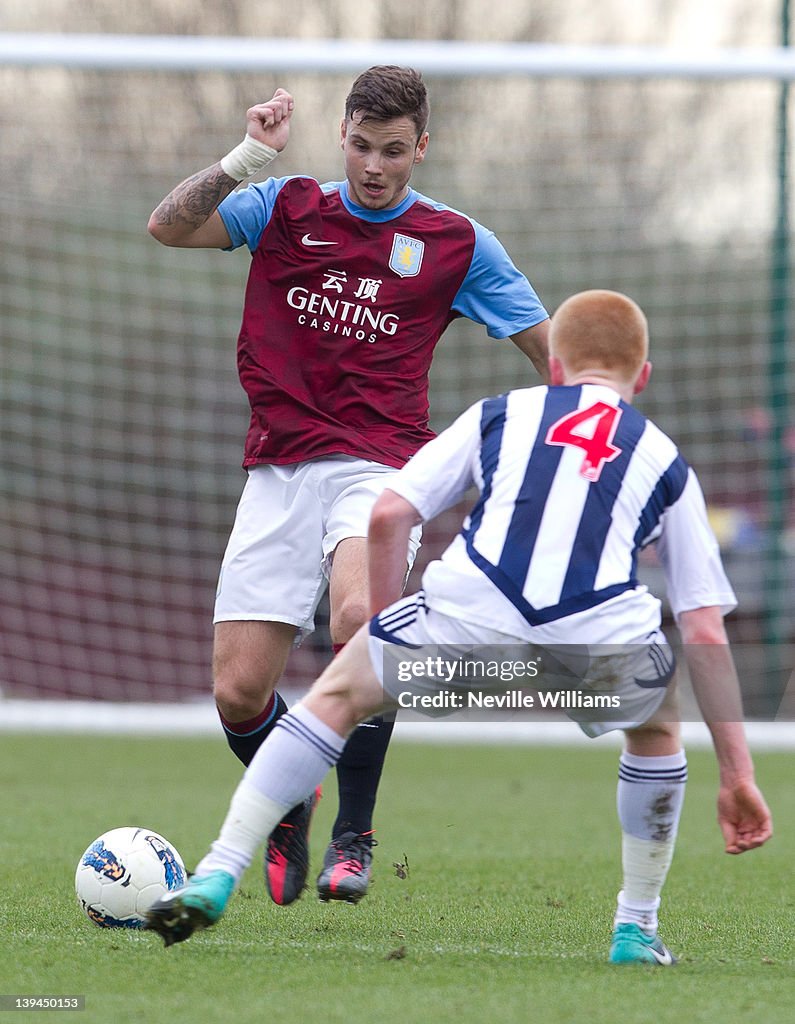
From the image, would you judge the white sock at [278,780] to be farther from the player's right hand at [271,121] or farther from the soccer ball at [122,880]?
the player's right hand at [271,121]

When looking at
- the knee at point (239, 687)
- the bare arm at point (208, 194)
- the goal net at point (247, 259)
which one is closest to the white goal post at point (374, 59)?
the goal net at point (247, 259)

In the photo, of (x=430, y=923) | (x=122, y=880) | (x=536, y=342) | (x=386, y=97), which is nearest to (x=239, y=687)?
(x=122, y=880)

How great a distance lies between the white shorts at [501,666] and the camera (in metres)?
3.18

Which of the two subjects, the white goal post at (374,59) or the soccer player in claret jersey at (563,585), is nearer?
Result: the soccer player in claret jersey at (563,585)

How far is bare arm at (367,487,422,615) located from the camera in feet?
10.6

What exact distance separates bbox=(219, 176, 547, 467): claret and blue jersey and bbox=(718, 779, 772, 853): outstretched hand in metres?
1.76

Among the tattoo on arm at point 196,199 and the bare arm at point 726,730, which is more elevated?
the tattoo on arm at point 196,199

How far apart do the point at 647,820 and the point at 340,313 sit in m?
1.89

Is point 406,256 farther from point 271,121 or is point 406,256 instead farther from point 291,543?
point 291,543

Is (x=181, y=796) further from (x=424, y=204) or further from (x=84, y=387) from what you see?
(x=84, y=387)

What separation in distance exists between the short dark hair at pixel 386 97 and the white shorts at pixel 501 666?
5.65ft

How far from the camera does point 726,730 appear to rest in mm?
3129

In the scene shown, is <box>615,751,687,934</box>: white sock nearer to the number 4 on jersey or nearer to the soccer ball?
the number 4 on jersey

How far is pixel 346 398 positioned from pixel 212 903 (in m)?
1.87
